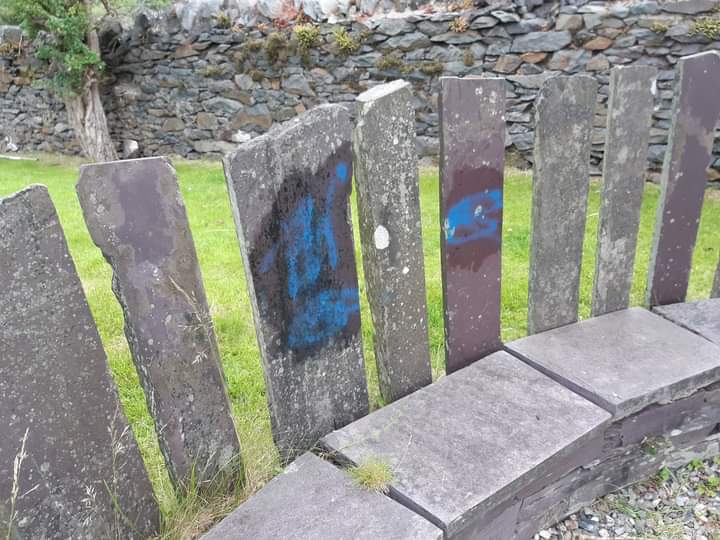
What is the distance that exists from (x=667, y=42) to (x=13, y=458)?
7119 mm

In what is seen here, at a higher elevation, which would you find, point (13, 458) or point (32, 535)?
point (13, 458)

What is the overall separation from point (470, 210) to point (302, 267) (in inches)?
25.1

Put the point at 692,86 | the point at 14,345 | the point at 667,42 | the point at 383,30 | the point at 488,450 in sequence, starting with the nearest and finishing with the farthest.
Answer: the point at 14,345 → the point at 488,450 → the point at 692,86 → the point at 667,42 → the point at 383,30

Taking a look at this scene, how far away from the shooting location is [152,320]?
1.39 m

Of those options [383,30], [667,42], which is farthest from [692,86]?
[383,30]

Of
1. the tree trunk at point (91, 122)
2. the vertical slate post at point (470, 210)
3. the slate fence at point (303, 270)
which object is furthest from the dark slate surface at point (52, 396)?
the tree trunk at point (91, 122)

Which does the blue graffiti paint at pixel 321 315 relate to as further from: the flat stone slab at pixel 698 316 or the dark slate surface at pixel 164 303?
the flat stone slab at pixel 698 316

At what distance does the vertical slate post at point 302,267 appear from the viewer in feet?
4.83

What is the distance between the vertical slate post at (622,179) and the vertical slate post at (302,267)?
110 cm

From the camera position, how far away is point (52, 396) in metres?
1.25

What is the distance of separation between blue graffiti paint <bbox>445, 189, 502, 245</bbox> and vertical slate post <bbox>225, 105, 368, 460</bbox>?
1.25ft

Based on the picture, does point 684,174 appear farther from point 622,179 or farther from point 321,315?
point 321,315

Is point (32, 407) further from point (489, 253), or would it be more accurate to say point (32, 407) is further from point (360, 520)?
point (489, 253)

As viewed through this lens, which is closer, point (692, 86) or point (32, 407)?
point (32, 407)
